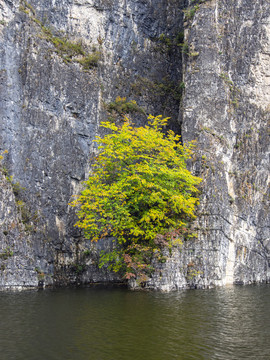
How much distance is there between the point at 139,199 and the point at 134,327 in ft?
41.3

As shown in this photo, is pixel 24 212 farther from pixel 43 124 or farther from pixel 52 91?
pixel 52 91

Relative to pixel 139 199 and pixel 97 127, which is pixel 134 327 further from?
pixel 97 127

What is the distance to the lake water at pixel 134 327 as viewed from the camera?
12961 mm

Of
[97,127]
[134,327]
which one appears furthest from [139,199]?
[134,327]

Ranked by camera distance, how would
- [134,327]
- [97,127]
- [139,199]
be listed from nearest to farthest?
[134,327] < [139,199] < [97,127]

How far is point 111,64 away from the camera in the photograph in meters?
40.9

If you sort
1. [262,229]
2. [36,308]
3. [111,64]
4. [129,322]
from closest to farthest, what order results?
[129,322] → [36,308] → [262,229] → [111,64]

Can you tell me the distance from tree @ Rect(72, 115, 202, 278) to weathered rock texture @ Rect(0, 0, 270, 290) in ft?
5.78

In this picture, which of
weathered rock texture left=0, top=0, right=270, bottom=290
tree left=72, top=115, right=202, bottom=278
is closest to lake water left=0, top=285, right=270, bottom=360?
tree left=72, top=115, right=202, bottom=278

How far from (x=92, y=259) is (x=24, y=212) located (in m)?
6.53

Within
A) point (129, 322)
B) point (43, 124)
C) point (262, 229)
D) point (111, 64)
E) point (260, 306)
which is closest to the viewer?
point (129, 322)

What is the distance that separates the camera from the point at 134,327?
623 inches

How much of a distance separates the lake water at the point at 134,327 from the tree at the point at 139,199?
4.77 metres

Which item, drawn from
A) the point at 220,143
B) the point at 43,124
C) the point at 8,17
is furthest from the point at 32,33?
the point at 220,143
